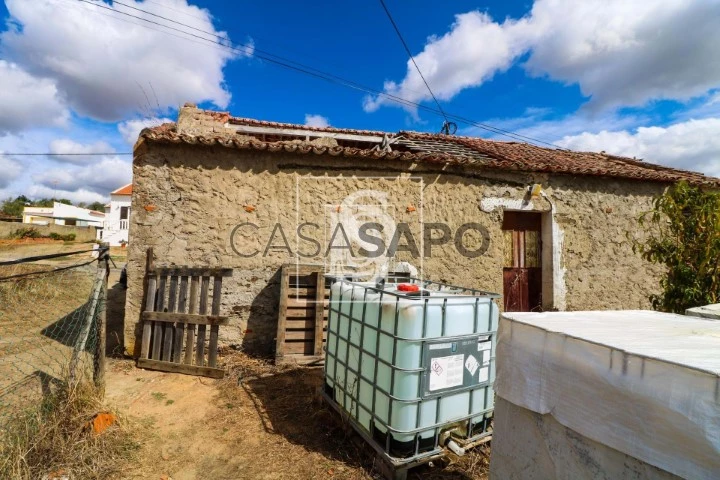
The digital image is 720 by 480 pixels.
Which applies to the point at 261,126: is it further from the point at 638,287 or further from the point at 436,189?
the point at 638,287

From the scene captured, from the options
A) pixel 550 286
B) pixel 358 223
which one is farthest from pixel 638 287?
pixel 358 223

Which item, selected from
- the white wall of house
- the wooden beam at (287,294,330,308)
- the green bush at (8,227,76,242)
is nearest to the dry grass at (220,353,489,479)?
the wooden beam at (287,294,330,308)

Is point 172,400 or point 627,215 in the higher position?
point 627,215

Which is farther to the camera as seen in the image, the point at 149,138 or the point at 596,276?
the point at 596,276

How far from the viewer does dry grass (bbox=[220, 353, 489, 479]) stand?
2.64 meters

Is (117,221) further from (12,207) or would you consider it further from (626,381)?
(626,381)

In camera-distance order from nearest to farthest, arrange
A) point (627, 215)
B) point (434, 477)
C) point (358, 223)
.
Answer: point (434, 477) → point (358, 223) → point (627, 215)

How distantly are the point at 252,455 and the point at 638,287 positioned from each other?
725cm

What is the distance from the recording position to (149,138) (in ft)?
14.6

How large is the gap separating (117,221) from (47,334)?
27305 mm

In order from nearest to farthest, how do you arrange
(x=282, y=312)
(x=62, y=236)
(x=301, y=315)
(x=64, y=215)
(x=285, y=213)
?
(x=282, y=312) < (x=301, y=315) < (x=285, y=213) < (x=62, y=236) < (x=64, y=215)

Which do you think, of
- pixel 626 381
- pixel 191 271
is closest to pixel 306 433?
pixel 191 271

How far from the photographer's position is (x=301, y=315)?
4.91m

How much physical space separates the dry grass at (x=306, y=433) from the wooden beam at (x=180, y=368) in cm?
16
